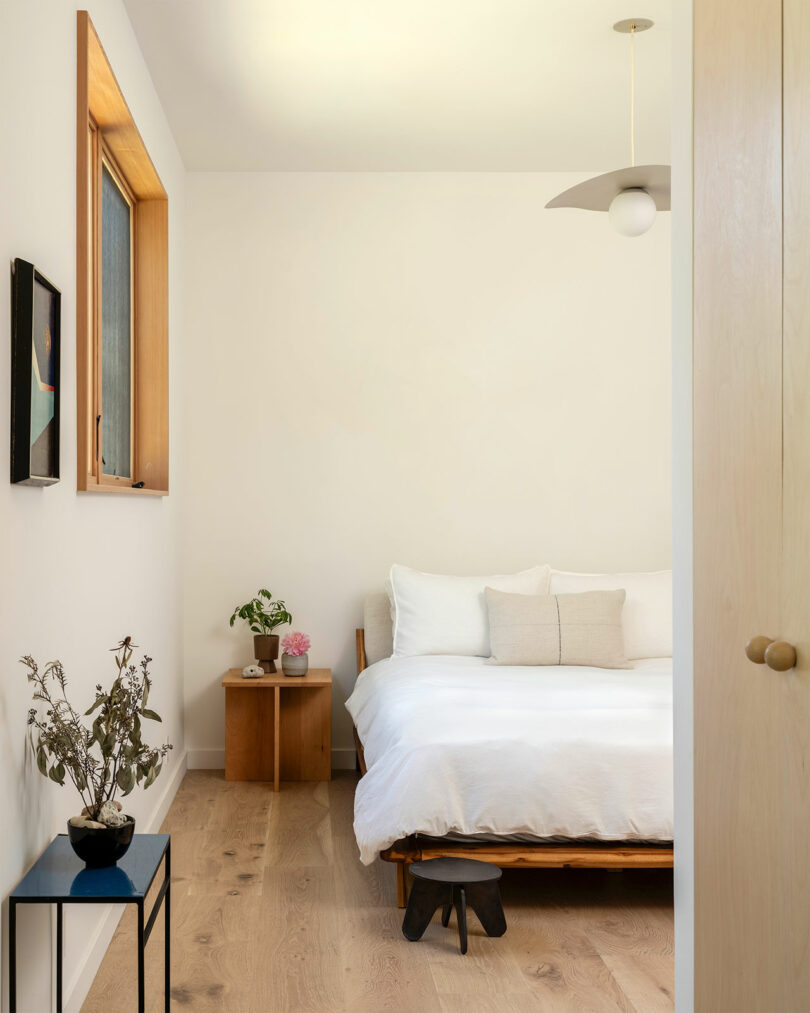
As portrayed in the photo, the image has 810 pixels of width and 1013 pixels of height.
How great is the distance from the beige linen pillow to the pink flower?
34.2 inches

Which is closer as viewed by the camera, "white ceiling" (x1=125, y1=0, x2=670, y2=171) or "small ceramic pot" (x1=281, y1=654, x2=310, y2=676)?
"white ceiling" (x1=125, y1=0, x2=670, y2=171)

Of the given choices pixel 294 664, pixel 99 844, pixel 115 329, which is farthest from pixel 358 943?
pixel 115 329

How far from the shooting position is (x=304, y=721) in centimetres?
452

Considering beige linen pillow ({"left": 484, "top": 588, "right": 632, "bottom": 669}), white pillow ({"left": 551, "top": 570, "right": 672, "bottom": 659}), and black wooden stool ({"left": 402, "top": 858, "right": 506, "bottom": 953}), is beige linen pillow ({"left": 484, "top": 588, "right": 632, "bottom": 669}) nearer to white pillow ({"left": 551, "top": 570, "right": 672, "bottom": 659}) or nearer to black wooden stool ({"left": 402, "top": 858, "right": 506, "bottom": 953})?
white pillow ({"left": 551, "top": 570, "right": 672, "bottom": 659})

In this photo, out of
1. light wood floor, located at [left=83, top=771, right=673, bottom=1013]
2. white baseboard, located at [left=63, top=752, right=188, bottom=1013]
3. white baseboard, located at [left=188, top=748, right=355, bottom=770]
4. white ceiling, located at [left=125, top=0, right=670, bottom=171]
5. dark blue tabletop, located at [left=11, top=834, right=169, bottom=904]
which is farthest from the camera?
white baseboard, located at [left=188, top=748, right=355, bottom=770]

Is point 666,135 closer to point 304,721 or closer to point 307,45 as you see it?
point 307,45

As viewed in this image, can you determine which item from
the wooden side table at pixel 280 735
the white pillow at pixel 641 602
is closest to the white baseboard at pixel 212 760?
the wooden side table at pixel 280 735

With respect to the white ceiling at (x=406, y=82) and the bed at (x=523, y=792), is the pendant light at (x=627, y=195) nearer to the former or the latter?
the white ceiling at (x=406, y=82)

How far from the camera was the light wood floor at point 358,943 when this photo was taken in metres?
2.46

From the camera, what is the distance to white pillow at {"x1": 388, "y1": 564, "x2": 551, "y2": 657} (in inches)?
169

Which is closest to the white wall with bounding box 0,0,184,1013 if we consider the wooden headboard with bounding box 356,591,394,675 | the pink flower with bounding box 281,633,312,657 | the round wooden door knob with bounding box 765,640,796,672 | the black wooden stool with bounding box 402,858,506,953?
the black wooden stool with bounding box 402,858,506,953

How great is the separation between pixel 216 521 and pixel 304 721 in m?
1.03

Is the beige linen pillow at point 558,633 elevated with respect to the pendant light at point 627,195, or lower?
lower

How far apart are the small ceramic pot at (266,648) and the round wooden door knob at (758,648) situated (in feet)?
11.1
